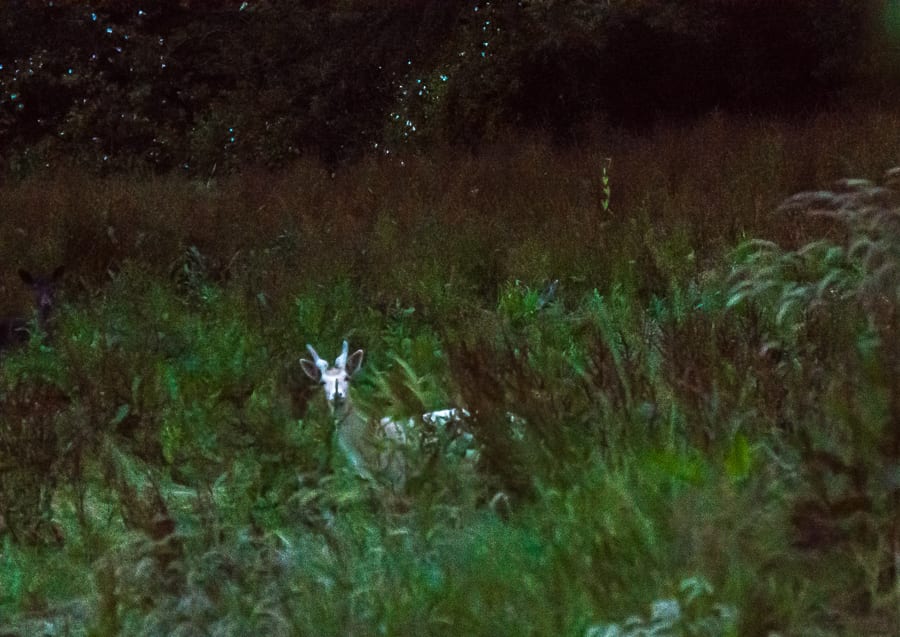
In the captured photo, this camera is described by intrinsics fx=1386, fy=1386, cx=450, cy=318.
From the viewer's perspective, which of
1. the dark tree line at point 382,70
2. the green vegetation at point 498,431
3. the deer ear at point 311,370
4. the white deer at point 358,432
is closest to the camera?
the green vegetation at point 498,431

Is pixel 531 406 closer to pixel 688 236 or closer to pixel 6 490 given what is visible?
pixel 6 490

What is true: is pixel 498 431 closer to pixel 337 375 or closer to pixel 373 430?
pixel 373 430

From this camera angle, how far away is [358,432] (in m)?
4.89

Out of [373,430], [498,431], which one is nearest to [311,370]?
[373,430]

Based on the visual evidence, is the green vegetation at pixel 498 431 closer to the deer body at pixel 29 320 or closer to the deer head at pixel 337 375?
the deer head at pixel 337 375

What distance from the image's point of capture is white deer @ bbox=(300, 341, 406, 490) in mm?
4230

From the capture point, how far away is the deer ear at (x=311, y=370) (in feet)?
17.9

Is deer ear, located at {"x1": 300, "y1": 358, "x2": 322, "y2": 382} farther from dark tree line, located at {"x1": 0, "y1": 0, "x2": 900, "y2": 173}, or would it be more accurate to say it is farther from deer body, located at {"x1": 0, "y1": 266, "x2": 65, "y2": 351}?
dark tree line, located at {"x1": 0, "y1": 0, "x2": 900, "y2": 173}

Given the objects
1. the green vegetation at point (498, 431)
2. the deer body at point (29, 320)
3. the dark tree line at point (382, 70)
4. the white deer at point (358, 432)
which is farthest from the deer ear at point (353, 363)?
the dark tree line at point (382, 70)

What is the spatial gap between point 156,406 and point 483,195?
485cm

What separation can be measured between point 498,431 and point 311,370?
1.54 metres

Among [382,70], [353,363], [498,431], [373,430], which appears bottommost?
[382,70]

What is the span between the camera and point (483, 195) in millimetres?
10234

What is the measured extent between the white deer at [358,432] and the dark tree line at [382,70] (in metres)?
8.23
